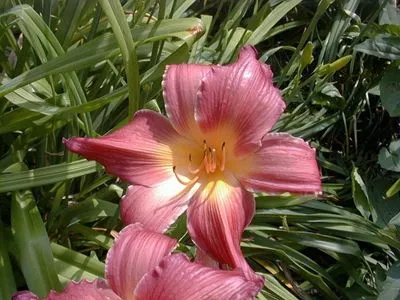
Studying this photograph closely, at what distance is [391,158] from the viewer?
4.71 ft

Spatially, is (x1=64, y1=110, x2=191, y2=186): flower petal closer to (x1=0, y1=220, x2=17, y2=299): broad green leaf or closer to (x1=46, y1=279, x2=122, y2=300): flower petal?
(x1=46, y1=279, x2=122, y2=300): flower petal

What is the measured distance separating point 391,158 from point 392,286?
0.25 m

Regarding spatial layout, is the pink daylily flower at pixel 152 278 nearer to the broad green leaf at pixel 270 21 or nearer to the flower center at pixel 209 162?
the flower center at pixel 209 162

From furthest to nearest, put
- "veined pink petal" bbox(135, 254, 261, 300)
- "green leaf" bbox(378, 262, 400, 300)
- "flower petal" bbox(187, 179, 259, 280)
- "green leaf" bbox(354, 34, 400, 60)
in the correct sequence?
"green leaf" bbox(354, 34, 400, 60) → "green leaf" bbox(378, 262, 400, 300) → "flower petal" bbox(187, 179, 259, 280) → "veined pink petal" bbox(135, 254, 261, 300)

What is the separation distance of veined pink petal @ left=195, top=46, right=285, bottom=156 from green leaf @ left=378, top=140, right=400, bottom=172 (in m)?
0.49

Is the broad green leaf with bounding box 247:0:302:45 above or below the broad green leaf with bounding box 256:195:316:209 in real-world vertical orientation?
above

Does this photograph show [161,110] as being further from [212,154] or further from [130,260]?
[130,260]

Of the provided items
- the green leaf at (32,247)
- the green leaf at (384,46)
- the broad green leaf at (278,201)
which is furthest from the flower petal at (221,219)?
the green leaf at (384,46)

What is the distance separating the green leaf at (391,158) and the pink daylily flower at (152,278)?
65 cm

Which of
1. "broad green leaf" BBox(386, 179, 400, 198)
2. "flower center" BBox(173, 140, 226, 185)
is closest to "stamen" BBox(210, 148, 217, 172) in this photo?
"flower center" BBox(173, 140, 226, 185)

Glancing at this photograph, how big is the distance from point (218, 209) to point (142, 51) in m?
Answer: 0.44

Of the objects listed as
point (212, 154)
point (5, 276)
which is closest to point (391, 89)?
point (212, 154)

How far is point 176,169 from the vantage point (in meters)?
1.05

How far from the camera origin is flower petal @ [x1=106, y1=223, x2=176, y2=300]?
857 mm
